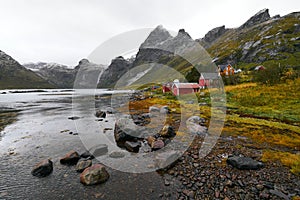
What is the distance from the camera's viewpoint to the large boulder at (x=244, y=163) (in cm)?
1019

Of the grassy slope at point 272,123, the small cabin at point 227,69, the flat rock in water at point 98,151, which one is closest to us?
the grassy slope at point 272,123

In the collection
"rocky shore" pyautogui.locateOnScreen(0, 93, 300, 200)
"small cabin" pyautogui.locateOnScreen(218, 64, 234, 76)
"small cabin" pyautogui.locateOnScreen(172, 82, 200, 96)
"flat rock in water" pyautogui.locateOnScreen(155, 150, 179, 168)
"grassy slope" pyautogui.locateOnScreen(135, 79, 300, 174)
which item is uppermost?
"small cabin" pyautogui.locateOnScreen(218, 64, 234, 76)

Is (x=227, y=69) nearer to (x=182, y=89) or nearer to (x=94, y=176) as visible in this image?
(x=182, y=89)

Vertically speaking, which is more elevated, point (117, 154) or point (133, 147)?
point (133, 147)

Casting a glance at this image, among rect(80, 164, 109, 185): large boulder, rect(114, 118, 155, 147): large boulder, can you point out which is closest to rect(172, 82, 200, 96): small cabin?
rect(114, 118, 155, 147): large boulder

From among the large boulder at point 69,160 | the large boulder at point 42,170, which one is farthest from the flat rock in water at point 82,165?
the large boulder at point 42,170

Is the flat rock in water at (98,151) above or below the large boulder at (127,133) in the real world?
below

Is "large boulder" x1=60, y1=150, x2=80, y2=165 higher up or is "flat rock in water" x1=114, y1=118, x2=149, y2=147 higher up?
"flat rock in water" x1=114, y1=118, x2=149, y2=147

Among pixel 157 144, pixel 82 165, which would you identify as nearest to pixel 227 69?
pixel 157 144

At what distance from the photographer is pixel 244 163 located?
1034cm

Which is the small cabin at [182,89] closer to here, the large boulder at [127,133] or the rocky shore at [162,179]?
the large boulder at [127,133]

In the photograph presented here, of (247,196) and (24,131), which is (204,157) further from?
(24,131)

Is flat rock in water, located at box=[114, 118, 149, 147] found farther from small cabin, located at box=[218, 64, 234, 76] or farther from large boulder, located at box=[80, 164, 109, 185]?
small cabin, located at box=[218, 64, 234, 76]

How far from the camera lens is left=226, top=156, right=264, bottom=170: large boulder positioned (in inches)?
401
